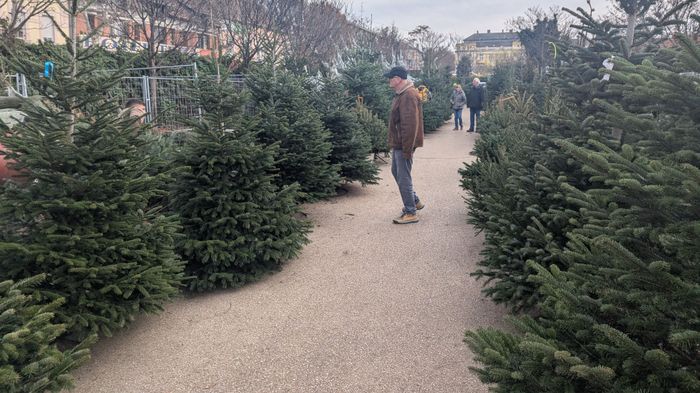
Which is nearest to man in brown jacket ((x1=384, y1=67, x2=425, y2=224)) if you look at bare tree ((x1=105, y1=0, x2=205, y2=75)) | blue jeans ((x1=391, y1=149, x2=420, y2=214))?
blue jeans ((x1=391, y1=149, x2=420, y2=214))

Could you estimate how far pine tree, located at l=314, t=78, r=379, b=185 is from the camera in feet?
27.2

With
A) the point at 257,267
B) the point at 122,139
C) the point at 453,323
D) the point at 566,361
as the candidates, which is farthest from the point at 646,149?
the point at 257,267

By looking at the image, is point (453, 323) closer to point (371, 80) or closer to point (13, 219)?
point (13, 219)

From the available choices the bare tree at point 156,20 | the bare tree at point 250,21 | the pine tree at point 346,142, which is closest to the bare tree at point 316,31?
the bare tree at point 250,21

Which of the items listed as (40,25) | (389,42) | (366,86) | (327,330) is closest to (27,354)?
(327,330)

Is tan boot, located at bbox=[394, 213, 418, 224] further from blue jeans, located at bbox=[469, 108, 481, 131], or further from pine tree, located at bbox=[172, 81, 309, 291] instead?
blue jeans, located at bbox=[469, 108, 481, 131]

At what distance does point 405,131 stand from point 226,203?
2.76 m

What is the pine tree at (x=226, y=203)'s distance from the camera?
4664mm

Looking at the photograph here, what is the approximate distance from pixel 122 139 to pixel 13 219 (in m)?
0.88

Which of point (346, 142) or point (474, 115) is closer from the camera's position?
point (346, 142)

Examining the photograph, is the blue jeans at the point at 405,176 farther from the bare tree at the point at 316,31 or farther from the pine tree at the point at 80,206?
the bare tree at the point at 316,31

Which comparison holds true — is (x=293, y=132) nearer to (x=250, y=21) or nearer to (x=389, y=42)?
(x=250, y=21)

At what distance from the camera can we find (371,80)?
13906 mm

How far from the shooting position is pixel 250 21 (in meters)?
15.6
